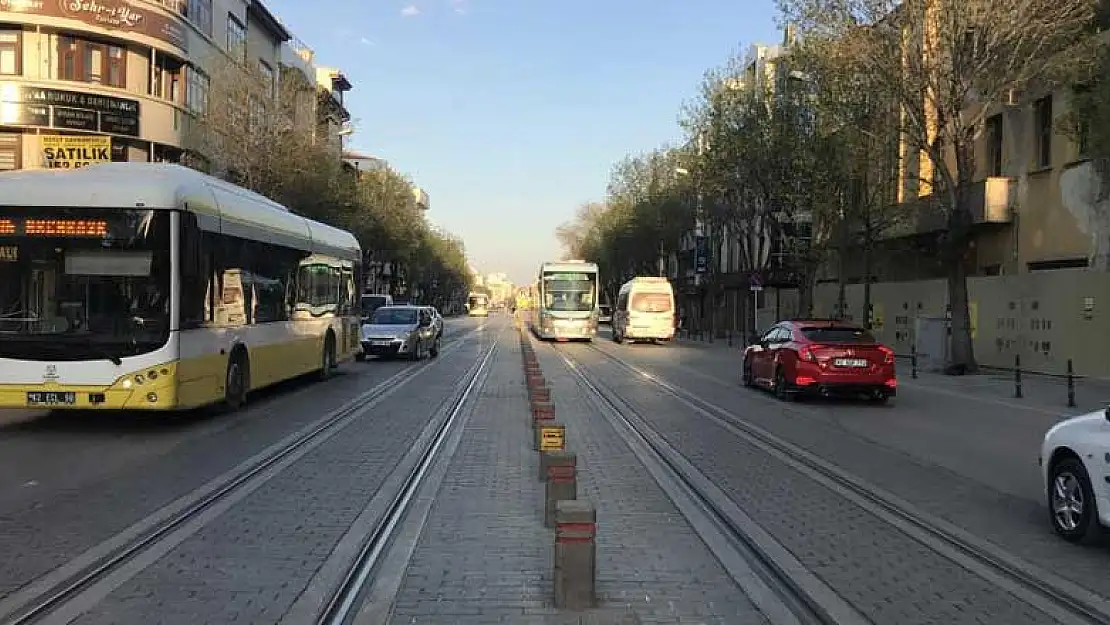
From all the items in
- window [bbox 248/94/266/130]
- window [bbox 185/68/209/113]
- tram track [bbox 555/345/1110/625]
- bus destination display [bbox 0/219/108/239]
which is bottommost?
tram track [bbox 555/345/1110/625]

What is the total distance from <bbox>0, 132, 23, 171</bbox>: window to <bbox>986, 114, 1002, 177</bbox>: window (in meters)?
35.4

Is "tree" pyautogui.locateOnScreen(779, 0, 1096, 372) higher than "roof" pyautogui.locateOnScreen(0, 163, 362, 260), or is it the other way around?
"tree" pyautogui.locateOnScreen(779, 0, 1096, 372)

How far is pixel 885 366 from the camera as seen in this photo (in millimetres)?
16516

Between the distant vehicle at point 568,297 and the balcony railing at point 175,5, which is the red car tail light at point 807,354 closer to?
the distant vehicle at point 568,297

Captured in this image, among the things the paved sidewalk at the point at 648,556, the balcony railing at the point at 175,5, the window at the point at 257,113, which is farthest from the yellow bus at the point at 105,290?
the balcony railing at the point at 175,5

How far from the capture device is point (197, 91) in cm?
4128

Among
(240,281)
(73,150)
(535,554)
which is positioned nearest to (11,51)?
(73,150)

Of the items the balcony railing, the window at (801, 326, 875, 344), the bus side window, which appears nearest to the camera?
the bus side window

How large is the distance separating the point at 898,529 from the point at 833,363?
374 inches

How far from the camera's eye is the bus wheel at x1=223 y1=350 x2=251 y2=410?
1352cm

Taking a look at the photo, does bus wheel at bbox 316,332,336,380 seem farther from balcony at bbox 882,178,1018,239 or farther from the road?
balcony at bbox 882,178,1018,239

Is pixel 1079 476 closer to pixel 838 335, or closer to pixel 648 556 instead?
pixel 648 556

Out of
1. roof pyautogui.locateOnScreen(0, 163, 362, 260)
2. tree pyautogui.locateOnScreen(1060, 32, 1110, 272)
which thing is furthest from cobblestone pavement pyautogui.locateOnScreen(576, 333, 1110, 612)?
roof pyautogui.locateOnScreen(0, 163, 362, 260)

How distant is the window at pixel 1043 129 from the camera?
26.3 meters
